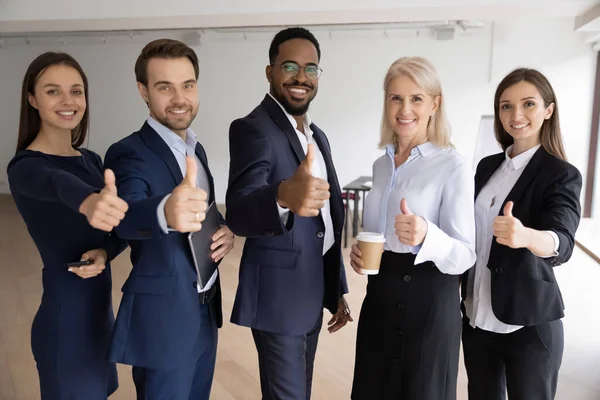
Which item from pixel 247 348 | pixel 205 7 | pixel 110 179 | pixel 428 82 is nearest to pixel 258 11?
pixel 205 7

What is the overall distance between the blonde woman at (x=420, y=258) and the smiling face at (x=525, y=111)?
0.29 meters

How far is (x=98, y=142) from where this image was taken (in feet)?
34.8

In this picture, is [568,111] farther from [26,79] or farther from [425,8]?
[26,79]

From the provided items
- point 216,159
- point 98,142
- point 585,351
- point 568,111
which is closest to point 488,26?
point 568,111

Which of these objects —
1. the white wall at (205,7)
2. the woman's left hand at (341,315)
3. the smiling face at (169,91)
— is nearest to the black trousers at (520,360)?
the woman's left hand at (341,315)

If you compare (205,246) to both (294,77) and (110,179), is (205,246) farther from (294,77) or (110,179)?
(294,77)

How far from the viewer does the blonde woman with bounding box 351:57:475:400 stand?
5.70 feet

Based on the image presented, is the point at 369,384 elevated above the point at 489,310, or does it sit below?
below

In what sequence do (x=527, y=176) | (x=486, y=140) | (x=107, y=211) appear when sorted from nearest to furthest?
(x=107, y=211) → (x=527, y=176) → (x=486, y=140)

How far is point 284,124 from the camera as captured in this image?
6.26ft

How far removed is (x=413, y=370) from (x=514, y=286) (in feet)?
1.56

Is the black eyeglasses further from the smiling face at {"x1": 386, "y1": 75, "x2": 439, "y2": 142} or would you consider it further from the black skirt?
the black skirt

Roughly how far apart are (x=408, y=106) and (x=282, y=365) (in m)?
1.05

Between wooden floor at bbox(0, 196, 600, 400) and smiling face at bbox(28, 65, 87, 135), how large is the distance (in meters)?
1.85
